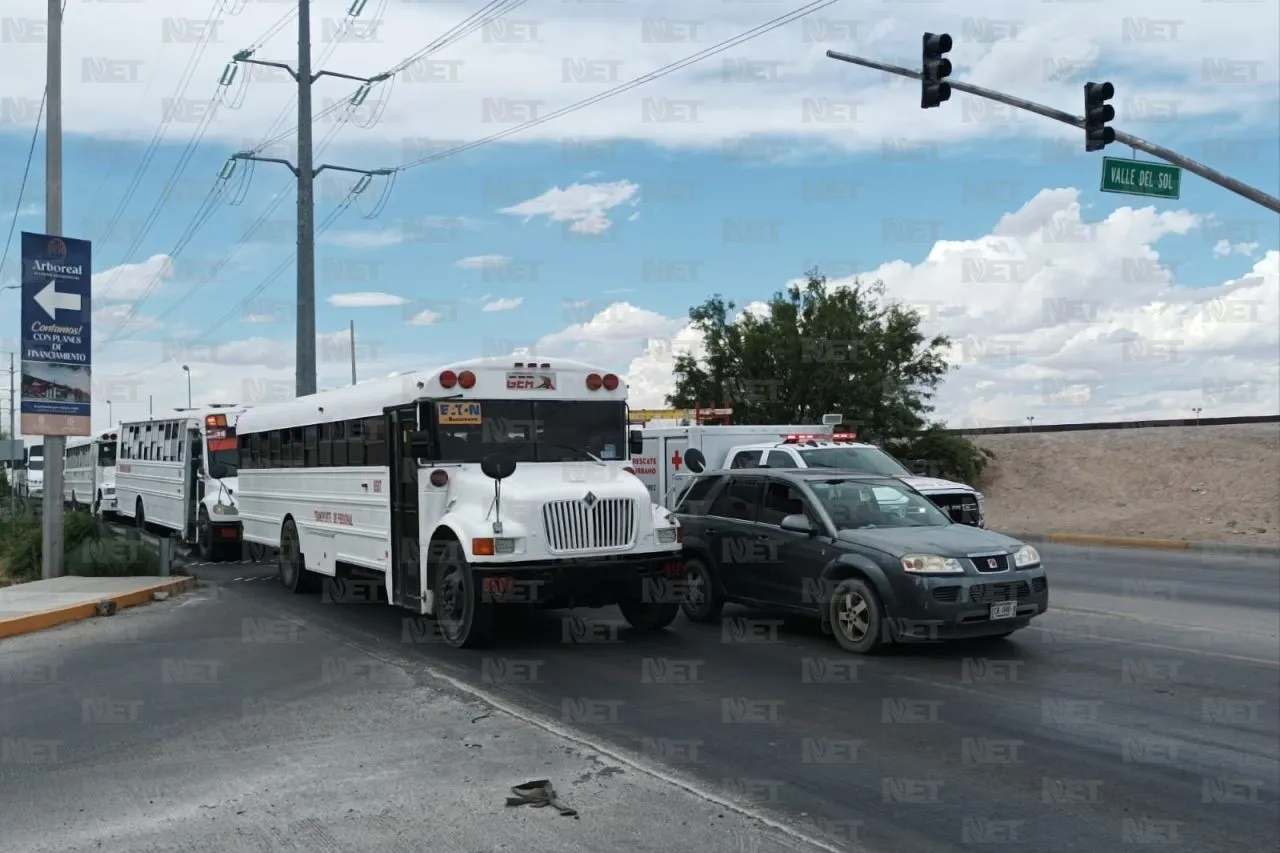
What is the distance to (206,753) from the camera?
6840 mm

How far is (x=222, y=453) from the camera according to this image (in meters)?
20.8

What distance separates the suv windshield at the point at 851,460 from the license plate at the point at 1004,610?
24.5 feet

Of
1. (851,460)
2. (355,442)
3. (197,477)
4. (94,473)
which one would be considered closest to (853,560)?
(355,442)

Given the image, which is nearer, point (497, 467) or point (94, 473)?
point (497, 467)

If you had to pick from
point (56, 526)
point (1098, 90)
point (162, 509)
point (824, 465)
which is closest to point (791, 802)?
point (824, 465)

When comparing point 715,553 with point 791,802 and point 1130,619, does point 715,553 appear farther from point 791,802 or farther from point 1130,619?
point 791,802

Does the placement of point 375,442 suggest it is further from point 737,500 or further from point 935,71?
point 935,71

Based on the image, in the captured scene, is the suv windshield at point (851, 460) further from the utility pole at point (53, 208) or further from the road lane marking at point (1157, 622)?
the utility pole at point (53, 208)

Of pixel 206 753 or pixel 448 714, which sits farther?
pixel 448 714

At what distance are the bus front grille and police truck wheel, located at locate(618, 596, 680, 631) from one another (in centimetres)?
89

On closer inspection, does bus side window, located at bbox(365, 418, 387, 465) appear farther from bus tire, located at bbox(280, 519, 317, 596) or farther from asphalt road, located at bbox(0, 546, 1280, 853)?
bus tire, located at bbox(280, 519, 317, 596)

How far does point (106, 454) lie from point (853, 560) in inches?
1078

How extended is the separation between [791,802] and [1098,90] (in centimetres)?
1454

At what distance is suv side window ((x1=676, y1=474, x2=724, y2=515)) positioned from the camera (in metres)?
12.4
